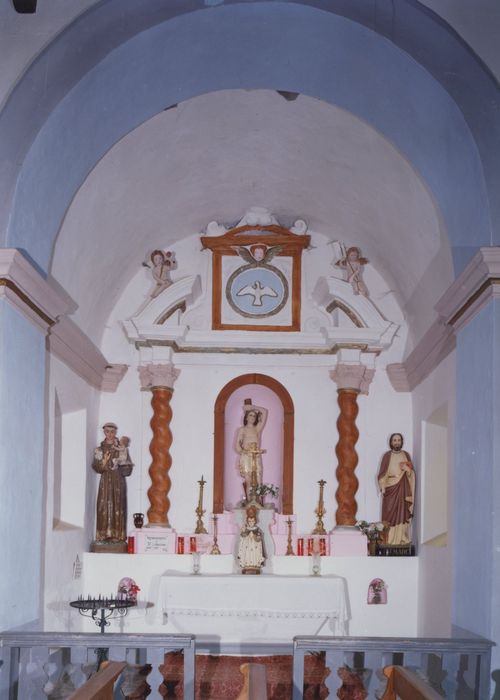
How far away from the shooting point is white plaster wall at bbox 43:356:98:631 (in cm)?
932

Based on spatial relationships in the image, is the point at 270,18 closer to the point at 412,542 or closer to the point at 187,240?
the point at 187,240

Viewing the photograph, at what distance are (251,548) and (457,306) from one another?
13.9ft

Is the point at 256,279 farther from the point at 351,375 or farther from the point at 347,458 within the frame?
the point at 347,458

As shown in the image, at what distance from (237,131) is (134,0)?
3.15m

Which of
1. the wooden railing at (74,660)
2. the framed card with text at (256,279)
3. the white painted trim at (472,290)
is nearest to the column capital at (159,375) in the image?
the framed card with text at (256,279)

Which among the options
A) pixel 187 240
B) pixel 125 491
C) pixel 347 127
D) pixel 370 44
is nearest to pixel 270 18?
pixel 370 44

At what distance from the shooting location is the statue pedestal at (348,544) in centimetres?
1132

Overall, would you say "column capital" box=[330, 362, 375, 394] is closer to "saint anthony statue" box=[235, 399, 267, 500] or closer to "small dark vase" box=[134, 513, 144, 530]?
"saint anthony statue" box=[235, 399, 267, 500]

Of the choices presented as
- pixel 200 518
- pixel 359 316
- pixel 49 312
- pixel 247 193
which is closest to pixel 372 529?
pixel 200 518

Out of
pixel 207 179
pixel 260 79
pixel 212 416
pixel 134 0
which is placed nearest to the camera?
pixel 134 0

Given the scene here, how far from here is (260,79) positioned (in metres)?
8.30

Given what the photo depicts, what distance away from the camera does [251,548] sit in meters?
10.9

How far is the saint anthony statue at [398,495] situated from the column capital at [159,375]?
2.68 metres

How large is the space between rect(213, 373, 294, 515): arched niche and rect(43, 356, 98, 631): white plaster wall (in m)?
1.44
